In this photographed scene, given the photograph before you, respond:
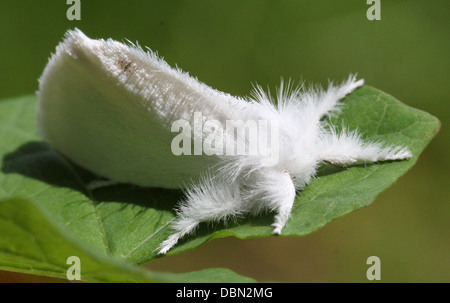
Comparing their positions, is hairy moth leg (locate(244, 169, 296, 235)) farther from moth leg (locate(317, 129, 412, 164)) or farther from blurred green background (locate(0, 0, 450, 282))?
blurred green background (locate(0, 0, 450, 282))

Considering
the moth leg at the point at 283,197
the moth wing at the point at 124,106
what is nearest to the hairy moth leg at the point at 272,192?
the moth leg at the point at 283,197

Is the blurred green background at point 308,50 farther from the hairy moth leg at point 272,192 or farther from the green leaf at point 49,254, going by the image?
the green leaf at point 49,254

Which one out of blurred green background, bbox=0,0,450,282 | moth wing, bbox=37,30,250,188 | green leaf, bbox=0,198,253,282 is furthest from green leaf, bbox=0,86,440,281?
blurred green background, bbox=0,0,450,282

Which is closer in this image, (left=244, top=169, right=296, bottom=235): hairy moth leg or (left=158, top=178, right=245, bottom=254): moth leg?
(left=244, top=169, right=296, bottom=235): hairy moth leg

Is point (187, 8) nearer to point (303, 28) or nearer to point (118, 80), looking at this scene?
point (303, 28)

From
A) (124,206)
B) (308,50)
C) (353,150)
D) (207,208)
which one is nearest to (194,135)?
(207,208)

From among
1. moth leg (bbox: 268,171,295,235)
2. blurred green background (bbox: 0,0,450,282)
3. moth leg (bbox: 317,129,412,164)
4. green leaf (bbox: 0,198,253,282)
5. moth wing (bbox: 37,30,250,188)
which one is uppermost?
blurred green background (bbox: 0,0,450,282)
